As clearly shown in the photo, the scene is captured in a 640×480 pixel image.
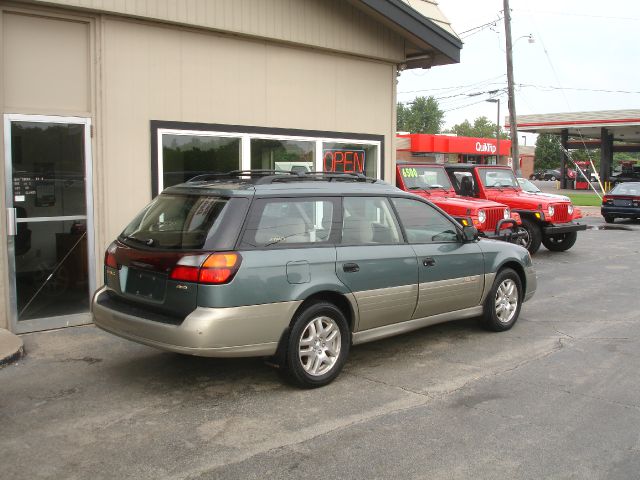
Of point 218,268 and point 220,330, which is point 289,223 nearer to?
point 218,268

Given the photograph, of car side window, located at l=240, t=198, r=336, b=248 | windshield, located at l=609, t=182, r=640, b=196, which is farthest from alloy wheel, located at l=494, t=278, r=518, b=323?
windshield, located at l=609, t=182, r=640, b=196

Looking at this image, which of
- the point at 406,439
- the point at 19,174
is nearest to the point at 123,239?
the point at 19,174

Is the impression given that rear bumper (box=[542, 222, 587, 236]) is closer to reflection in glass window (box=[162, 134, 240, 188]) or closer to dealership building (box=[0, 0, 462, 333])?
dealership building (box=[0, 0, 462, 333])

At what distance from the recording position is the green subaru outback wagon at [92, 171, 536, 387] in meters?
4.66

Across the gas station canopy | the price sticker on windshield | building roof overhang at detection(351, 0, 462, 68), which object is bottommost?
the price sticker on windshield

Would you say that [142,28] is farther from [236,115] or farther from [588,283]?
[588,283]

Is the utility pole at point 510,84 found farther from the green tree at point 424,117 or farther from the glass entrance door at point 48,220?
the green tree at point 424,117

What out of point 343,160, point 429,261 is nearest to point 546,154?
point 343,160

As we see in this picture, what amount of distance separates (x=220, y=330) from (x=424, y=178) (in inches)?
350

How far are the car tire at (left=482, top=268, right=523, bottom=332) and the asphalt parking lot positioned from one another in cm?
14

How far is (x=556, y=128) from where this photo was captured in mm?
45844

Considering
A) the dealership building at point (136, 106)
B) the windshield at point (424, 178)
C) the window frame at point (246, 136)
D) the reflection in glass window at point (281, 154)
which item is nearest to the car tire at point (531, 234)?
the windshield at point (424, 178)

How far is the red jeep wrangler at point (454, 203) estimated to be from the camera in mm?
11945

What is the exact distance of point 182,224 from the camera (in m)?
5.01
